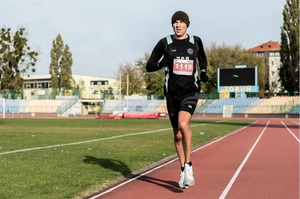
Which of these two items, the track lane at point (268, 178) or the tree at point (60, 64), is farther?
the tree at point (60, 64)

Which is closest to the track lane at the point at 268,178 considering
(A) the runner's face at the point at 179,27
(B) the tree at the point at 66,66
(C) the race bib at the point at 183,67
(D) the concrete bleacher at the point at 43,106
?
(C) the race bib at the point at 183,67

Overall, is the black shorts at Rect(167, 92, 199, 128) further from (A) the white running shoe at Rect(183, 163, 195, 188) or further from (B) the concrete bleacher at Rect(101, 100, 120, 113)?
(B) the concrete bleacher at Rect(101, 100, 120, 113)

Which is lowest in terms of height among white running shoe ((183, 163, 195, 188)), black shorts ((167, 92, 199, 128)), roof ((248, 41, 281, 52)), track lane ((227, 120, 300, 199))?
track lane ((227, 120, 300, 199))

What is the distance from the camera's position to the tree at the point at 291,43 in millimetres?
61469

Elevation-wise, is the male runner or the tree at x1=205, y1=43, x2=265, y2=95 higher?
the tree at x1=205, y1=43, x2=265, y2=95

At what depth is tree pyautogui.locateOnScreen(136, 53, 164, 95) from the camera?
267 feet

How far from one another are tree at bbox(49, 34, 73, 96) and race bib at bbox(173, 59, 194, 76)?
263ft

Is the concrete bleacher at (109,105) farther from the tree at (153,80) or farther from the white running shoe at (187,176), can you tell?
the white running shoe at (187,176)

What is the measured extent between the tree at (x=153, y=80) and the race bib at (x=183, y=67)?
74.6 m

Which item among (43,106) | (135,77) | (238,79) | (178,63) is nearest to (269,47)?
(135,77)

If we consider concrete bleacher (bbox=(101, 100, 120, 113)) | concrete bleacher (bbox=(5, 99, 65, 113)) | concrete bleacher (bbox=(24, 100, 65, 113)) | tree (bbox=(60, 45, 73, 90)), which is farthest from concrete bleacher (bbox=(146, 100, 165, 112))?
tree (bbox=(60, 45, 73, 90))

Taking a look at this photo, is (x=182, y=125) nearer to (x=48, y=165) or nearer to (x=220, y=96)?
(x=48, y=165)

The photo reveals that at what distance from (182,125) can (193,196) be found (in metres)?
0.92

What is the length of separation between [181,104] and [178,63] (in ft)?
1.78
